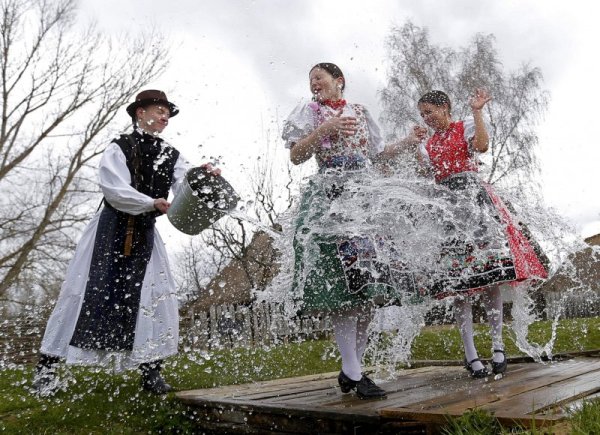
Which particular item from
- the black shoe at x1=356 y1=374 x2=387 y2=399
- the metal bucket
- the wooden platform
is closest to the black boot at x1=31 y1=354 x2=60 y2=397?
the wooden platform

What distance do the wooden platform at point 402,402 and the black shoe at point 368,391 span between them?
0.04 meters

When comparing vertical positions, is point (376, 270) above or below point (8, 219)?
below

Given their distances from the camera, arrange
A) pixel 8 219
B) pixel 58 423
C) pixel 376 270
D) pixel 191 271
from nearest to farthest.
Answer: pixel 376 270, pixel 58 423, pixel 8 219, pixel 191 271

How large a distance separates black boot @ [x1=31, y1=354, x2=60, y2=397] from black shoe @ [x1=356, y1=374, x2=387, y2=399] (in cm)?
187

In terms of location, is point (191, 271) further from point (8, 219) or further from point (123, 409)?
point (123, 409)

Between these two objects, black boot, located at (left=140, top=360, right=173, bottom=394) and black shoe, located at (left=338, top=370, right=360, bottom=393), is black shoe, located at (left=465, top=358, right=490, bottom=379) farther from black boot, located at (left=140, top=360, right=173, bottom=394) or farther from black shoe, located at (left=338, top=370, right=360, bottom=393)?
black boot, located at (left=140, top=360, right=173, bottom=394)

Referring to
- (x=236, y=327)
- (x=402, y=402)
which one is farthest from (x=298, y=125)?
(x=236, y=327)

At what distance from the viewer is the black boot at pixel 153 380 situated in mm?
3355

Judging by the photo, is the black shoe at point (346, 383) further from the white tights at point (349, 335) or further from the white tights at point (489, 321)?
the white tights at point (489, 321)

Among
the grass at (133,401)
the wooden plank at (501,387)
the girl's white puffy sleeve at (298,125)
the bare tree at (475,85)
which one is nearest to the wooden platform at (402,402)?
the wooden plank at (501,387)

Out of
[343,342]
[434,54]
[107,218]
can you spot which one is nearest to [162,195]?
[107,218]

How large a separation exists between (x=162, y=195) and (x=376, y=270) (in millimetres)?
1706

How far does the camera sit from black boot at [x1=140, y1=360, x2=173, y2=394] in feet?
11.0

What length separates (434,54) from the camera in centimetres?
1619
